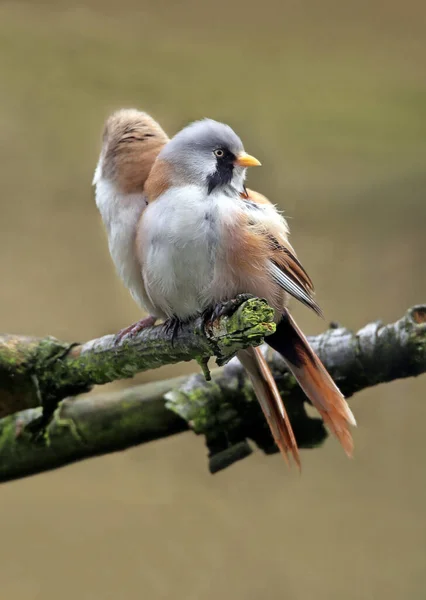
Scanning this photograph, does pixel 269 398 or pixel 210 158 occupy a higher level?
pixel 210 158

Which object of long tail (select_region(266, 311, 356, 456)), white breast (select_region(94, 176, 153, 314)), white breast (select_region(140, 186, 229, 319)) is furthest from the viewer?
white breast (select_region(94, 176, 153, 314))

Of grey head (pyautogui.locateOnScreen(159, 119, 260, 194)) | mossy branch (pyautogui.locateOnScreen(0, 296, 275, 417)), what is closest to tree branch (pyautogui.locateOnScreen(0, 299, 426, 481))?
mossy branch (pyautogui.locateOnScreen(0, 296, 275, 417))

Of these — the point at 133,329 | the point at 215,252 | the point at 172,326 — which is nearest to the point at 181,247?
the point at 215,252

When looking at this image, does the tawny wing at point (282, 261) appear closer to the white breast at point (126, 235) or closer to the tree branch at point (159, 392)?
the tree branch at point (159, 392)

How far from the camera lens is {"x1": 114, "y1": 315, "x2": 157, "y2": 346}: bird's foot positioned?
5.28 ft

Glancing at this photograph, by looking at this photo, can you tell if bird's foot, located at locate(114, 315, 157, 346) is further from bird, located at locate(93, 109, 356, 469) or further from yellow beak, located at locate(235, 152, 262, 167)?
yellow beak, located at locate(235, 152, 262, 167)

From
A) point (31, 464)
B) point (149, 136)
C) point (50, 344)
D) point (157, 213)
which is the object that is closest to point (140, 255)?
point (157, 213)

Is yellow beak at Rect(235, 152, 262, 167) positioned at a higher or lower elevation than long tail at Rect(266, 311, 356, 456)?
higher

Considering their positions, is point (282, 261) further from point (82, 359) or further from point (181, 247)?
point (82, 359)

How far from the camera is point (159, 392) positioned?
1.90 m

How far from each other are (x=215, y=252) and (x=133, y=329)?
297 mm

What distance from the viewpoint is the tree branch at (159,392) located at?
153cm

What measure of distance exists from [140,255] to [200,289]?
6.8 inches

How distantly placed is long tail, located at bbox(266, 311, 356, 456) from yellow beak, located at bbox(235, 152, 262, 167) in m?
0.30
